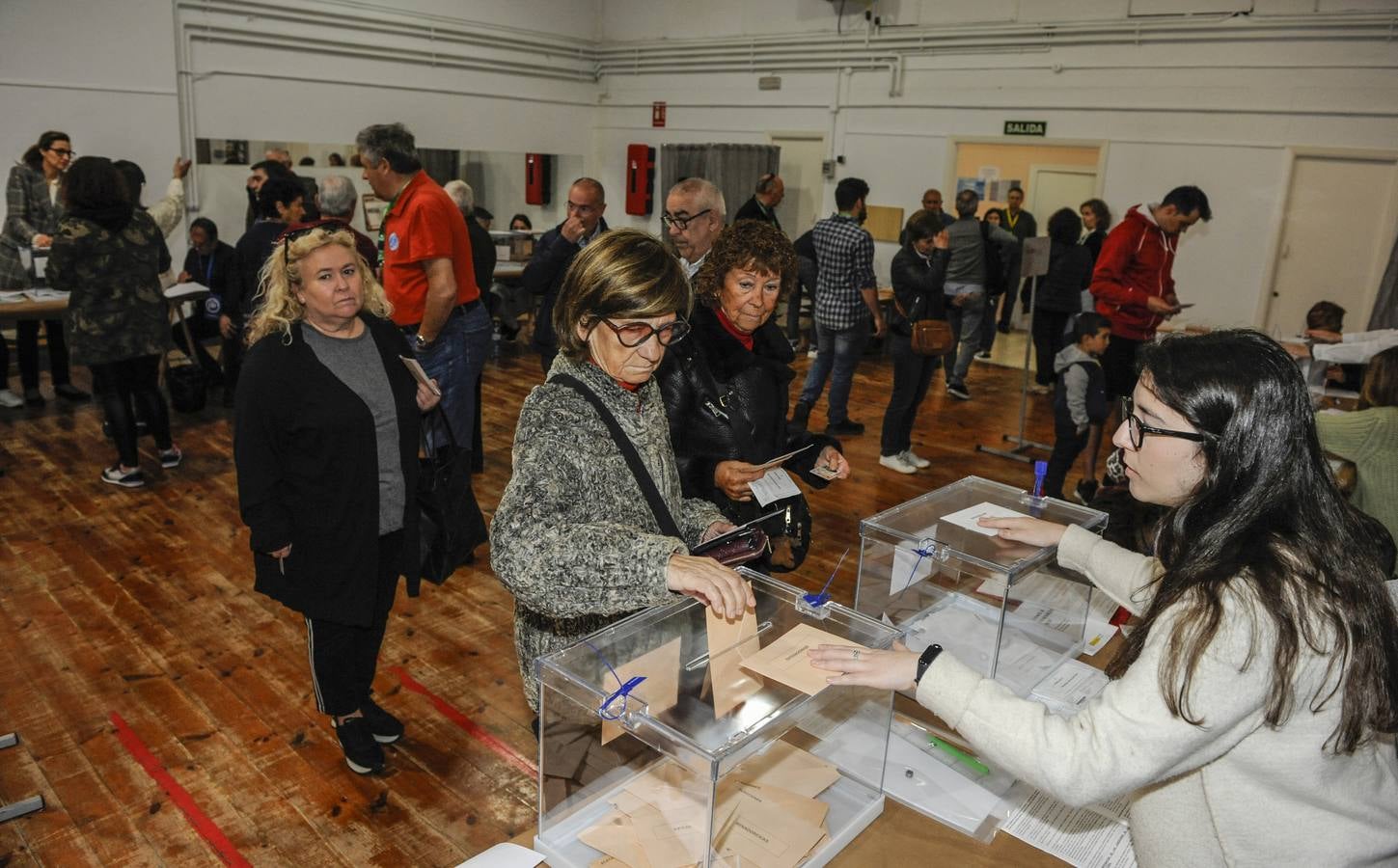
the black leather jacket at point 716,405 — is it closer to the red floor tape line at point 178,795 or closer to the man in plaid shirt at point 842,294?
the red floor tape line at point 178,795

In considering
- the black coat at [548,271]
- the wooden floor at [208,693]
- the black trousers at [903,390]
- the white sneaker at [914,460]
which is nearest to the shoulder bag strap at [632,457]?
the wooden floor at [208,693]

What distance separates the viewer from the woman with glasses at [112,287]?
4625 millimetres

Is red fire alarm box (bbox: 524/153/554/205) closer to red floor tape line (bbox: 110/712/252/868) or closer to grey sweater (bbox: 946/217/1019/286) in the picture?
grey sweater (bbox: 946/217/1019/286)

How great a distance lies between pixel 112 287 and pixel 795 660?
4.70 metres

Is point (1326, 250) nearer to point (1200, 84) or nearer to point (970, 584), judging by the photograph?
point (1200, 84)

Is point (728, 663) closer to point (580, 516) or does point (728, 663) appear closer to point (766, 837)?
point (766, 837)

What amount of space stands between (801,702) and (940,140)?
9.43 metres

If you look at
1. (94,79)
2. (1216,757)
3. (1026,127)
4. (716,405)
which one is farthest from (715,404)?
(94,79)

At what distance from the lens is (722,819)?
1.29 m

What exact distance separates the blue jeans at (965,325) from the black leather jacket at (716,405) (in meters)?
6.00

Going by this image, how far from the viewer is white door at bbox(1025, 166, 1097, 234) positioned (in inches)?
403

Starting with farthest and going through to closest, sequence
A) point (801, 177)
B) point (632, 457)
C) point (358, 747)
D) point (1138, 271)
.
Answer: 1. point (801, 177)
2. point (1138, 271)
3. point (358, 747)
4. point (632, 457)

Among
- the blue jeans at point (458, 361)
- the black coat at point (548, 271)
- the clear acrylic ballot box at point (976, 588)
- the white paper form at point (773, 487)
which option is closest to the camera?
the clear acrylic ballot box at point (976, 588)

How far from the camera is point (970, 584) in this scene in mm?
2182
